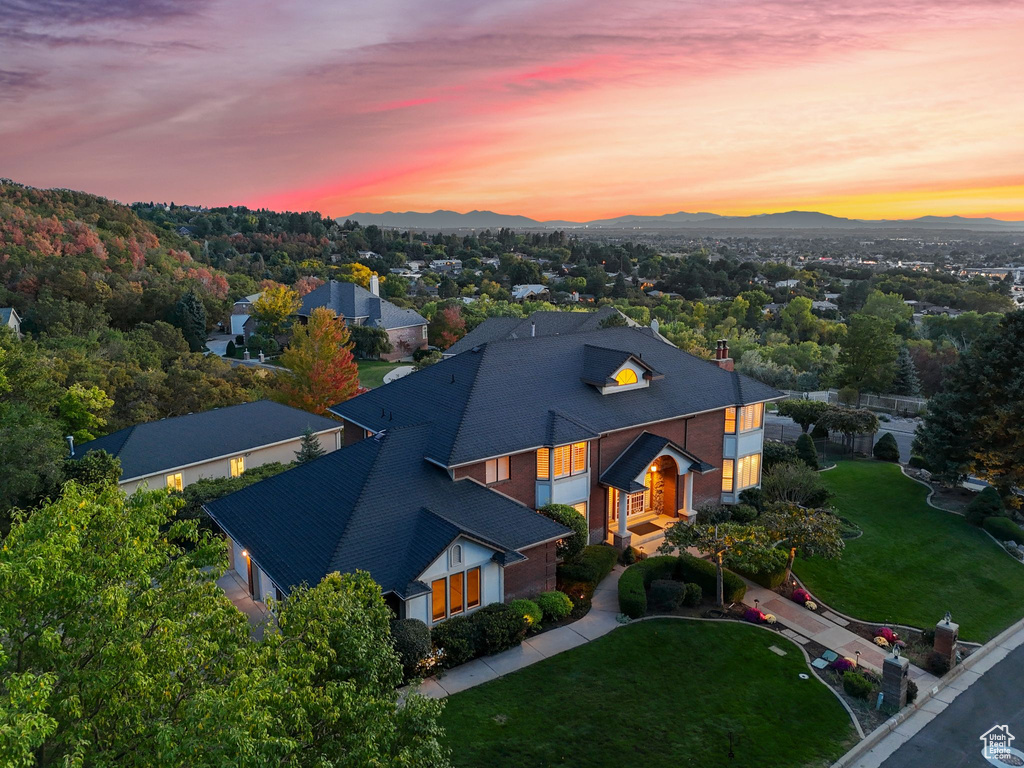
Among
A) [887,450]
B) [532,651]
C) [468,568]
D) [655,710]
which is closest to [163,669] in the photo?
[468,568]

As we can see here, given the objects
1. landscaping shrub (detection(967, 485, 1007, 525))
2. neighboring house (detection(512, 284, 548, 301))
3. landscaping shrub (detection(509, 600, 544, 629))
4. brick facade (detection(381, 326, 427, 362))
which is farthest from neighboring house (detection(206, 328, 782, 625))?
neighboring house (detection(512, 284, 548, 301))

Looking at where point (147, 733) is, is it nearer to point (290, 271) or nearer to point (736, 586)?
point (736, 586)

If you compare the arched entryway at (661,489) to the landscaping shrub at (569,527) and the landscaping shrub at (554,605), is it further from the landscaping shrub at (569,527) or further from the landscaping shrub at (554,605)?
the landscaping shrub at (554,605)

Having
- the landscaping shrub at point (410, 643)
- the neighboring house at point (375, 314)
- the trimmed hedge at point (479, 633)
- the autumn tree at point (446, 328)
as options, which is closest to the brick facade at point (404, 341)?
the neighboring house at point (375, 314)

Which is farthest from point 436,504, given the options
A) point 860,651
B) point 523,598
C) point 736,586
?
point 860,651

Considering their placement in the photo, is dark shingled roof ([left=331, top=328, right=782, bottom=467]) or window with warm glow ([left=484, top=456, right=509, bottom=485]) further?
dark shingled roof ([left=331, top=328, right=782, bottom=467])

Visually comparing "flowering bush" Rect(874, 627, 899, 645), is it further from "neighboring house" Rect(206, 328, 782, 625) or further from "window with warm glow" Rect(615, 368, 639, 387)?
"window with warm glow" Rect(615, 368, 639, 387)

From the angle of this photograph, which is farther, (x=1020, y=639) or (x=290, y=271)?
(x=290, y=271)

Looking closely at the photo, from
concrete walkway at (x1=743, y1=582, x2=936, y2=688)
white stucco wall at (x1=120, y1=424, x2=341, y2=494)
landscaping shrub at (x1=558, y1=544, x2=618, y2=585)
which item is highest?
white stucco wall at (x1=120, y1=424, x2=341, y2=494)
